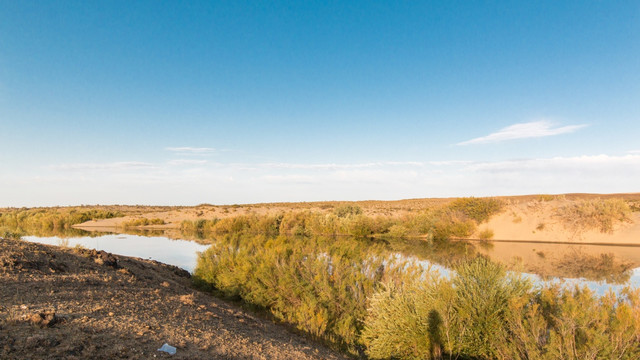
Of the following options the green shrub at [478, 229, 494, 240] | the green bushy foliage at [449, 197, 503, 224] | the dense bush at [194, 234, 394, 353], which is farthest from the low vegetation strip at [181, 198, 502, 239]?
the dense bush at [194, 234, 394, 353]

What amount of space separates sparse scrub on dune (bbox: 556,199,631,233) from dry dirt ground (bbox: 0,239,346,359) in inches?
1006

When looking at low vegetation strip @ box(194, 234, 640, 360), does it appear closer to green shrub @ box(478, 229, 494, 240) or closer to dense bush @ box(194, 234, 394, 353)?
dense bush @ box(194, 234, 394, 353)

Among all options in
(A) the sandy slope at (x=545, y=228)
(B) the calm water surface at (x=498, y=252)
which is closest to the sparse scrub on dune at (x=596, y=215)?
(A) the sandy slope at (x=545, y=228)

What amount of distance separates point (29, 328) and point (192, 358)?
2010 millimetres

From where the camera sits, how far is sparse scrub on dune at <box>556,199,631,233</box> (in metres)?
A: 25.1

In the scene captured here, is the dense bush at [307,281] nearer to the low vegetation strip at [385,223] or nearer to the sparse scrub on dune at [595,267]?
the sparse scrub on dune at [595,267]

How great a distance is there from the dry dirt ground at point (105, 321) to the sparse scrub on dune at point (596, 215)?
25554 mm

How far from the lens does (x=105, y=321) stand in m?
5.40

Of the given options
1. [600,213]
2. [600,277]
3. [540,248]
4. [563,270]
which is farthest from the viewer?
[600,213]

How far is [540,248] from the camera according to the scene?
2328 cm

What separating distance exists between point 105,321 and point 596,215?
29.8 metres

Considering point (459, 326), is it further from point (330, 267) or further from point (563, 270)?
A: point (563, 270)

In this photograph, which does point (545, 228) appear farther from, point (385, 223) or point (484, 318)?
point (484, 318)

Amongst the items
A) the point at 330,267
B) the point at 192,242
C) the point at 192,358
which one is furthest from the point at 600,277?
the point at 192,242
